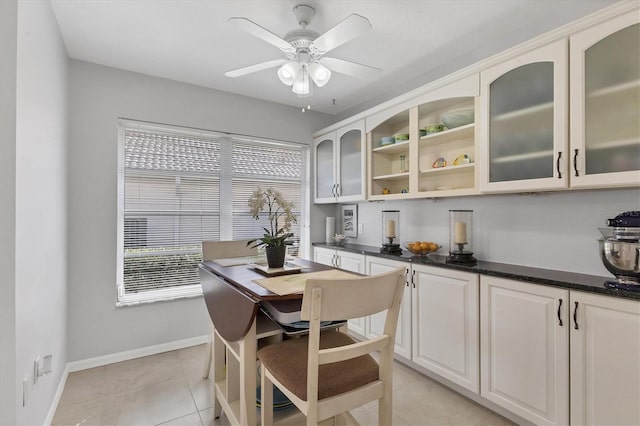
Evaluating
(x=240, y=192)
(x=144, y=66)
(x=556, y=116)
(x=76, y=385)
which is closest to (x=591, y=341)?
(x=556, y=116)

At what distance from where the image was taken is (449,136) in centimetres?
239

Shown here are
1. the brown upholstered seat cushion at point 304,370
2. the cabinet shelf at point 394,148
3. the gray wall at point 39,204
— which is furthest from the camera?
the cabinet shelf at point 394,148

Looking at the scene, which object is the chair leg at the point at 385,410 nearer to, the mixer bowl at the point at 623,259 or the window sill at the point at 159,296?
the mixer bowl at the point at 623,259

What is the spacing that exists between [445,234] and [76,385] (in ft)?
10.3

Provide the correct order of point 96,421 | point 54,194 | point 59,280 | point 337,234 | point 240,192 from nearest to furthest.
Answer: point 96,421 → point 54,194 → point 59,280 → point 240,192 → point 337,234

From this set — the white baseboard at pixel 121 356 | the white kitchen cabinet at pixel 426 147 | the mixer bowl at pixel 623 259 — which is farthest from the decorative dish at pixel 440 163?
the white baseboard at pixel 121 356

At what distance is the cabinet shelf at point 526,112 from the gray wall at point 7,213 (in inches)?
101

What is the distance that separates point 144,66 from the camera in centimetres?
265

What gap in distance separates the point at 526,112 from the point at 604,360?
1.39m

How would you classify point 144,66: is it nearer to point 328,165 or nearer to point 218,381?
point 328,165

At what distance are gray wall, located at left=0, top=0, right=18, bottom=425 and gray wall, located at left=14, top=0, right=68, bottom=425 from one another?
0.07ft

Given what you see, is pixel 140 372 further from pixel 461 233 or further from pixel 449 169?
pixel 449 169

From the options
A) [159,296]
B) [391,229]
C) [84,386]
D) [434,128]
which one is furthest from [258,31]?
[84,386]

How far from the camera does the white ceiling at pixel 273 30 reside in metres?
1.87
